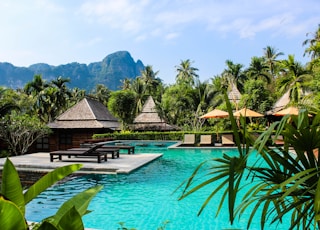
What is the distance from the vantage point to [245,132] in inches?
70.6

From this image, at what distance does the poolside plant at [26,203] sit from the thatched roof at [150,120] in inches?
1110

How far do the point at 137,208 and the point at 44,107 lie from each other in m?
30.6

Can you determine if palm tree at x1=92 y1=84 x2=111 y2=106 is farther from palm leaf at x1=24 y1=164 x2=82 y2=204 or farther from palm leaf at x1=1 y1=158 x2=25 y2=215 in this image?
palm leaf at x1=1 y1=158 x2=25 y2=215

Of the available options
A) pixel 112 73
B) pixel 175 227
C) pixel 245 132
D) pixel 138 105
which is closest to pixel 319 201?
pixel 245 132

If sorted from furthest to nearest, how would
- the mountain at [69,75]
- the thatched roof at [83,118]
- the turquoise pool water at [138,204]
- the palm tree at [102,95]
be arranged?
the mountain at [69,75] < the palm tree at [102,95] < the thatched roof at [83,118] < the turquoise pool water at [138,204]

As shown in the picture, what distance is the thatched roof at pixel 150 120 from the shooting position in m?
30.5

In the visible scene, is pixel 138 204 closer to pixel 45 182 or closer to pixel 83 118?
pixel 45 182

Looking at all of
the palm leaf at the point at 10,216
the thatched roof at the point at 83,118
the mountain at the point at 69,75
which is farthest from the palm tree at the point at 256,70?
the mountain at the point at 69,75

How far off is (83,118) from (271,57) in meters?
33.9

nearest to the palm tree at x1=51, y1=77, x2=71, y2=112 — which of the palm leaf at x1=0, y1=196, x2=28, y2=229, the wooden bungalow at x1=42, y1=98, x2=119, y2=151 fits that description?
the wooden bungalow at x1=42, y1=98, x2=119, y2=151

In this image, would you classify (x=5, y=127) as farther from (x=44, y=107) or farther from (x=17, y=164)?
(x=44, y=107)

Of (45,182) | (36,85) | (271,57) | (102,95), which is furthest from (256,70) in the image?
(45,182)

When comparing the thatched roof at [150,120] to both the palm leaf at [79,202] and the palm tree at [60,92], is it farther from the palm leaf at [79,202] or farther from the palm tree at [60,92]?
the palm leaf at [79,202]

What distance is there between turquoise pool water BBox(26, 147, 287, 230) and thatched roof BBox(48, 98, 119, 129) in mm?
16168
